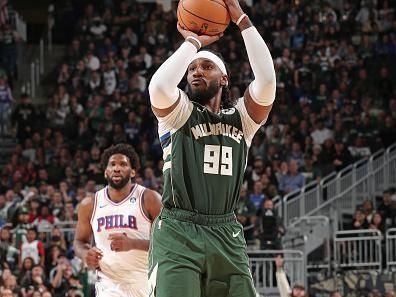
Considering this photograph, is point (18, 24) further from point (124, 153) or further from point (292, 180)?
point (124, 153)

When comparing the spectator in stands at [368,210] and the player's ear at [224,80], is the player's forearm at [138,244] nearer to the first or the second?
the player's ear at [224,80]

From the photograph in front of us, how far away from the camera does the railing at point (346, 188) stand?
2095 centimetres

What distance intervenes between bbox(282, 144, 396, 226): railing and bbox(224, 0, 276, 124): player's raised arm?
13.2m

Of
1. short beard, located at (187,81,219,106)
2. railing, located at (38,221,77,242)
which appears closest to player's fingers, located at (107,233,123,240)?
short beard, located at (187,81,219,106)

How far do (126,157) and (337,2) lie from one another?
19898mm

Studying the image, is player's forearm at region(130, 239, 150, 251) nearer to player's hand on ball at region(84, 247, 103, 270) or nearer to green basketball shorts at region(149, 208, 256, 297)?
player's hand on ball at region(84, 247, 103, 270)

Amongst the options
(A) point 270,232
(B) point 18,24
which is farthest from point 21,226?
(B) point 18,24

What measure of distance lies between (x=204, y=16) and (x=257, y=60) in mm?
440

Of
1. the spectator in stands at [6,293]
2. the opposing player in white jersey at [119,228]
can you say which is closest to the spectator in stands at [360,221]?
the spectator in stands at [6,293]

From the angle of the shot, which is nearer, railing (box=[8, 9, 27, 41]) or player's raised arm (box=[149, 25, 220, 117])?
player's raised arm (box=[149, 25, 220, 117])

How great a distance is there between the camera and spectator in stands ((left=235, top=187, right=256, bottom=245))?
19.2 metres

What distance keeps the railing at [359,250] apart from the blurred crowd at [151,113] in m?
1.30

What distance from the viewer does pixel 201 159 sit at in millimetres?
7164

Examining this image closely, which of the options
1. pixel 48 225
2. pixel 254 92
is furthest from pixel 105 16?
pixel 254 92
